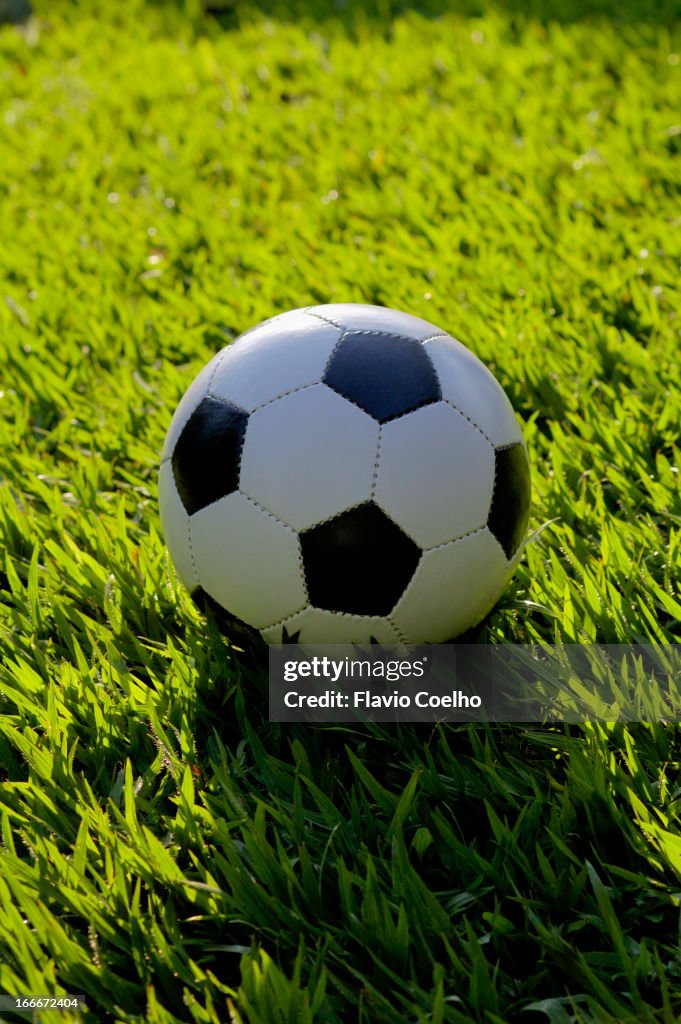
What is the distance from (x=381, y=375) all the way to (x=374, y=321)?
0.64 ft

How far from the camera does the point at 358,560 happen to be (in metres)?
2.17

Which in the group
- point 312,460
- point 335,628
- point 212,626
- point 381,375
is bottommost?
point 212,626

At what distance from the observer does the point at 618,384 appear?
3326 mm

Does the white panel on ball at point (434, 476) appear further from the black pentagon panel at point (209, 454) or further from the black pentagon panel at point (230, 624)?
the black pentagon panel at point (230, 624)

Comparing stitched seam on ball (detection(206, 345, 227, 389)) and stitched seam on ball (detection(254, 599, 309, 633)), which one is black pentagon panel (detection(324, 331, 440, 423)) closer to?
stitched seam on ball (detection(206, 345, 227, 389))

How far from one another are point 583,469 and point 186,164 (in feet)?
10.3

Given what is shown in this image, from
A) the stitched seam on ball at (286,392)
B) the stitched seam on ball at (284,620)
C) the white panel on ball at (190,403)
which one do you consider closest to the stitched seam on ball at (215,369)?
the white panel on ball at (190,403)

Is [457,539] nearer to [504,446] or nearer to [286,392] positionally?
[504,446]

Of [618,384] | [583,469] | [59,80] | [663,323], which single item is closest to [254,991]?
[583,469]

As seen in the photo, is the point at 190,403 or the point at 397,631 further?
the point at 190,403

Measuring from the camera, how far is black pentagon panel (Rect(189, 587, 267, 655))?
234 cm

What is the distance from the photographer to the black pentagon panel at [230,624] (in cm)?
234

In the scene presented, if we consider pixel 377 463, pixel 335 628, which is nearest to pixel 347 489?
pixel 377 463

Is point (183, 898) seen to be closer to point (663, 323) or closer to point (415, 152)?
point (663, 323)
